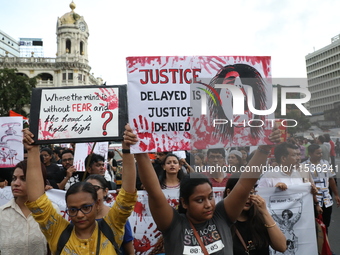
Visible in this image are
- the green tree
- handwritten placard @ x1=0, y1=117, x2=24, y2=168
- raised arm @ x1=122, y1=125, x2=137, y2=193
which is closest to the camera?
raised arm @ x1=122, y1=125, x2=137, y2=193

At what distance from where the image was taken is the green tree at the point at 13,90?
1475 inches

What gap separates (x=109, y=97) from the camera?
113 inches

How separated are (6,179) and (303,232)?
3.95 meters

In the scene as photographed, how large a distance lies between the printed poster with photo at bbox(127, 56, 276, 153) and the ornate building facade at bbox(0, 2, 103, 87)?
62.4 metres

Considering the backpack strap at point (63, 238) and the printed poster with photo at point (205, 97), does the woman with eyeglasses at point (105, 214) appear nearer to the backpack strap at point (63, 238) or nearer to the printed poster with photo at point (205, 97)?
the backpack strap at point (63, 238)

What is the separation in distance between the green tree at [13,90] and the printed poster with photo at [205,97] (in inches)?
1468

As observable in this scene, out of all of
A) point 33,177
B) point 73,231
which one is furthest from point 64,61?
point 73,231

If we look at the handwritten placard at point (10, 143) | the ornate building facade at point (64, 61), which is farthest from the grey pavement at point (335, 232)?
the ornate building facade at point (64, 61)

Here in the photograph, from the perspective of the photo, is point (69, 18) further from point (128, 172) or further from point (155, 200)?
point (155, 200)

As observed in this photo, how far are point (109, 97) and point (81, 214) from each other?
0.96 metres

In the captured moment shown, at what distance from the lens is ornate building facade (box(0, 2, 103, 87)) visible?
209 ft

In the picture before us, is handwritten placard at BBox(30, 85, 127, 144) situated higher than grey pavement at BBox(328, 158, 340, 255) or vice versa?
handwritten placard at BBox(30, 85, 127, 144)

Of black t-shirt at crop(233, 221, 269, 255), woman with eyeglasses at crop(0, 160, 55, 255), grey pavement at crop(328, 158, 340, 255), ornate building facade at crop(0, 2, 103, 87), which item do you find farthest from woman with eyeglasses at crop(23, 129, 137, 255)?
ornate building facade at crop(0, 2, 103, 87)

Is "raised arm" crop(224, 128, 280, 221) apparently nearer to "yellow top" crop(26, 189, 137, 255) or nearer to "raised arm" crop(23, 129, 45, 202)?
"yellow top" crop(26, 189, 137, 255)
